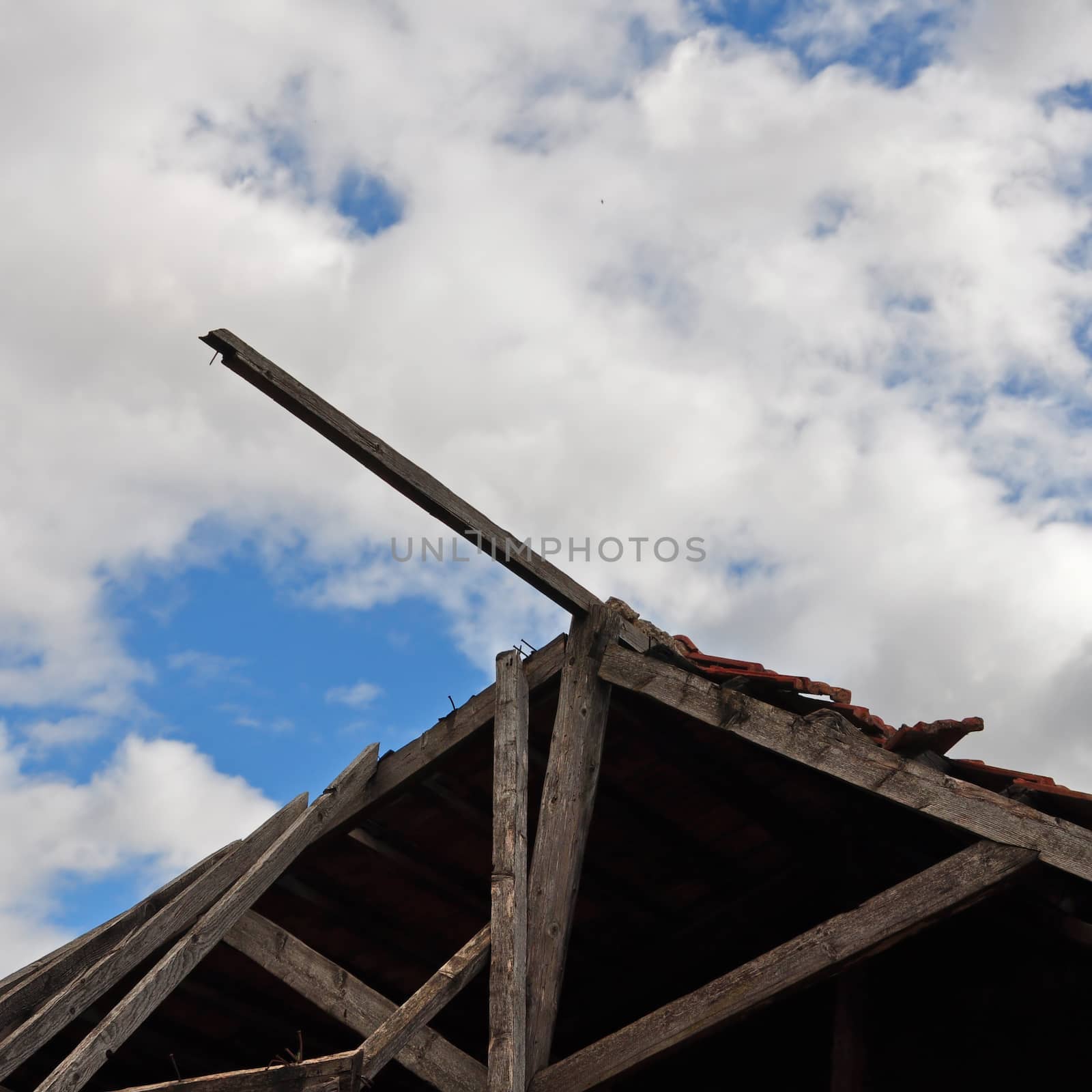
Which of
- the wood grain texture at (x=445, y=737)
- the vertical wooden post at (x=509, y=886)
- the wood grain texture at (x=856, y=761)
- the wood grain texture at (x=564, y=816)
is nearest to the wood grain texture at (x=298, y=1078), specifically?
the vertical wooden post at (x=509, y=886)

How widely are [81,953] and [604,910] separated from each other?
2.52 m

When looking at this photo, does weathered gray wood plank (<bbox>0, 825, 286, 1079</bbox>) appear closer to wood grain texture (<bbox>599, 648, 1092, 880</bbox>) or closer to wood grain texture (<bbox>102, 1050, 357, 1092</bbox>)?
wood grain texture (<bbox>102, 1050, 357, 1092</bbox>)

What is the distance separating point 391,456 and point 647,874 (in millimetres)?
2595

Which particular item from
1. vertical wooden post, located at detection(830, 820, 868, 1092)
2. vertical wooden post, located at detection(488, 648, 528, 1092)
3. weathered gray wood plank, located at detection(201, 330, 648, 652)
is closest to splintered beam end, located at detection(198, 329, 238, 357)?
weathered gray wood plank, located at detection(201, 330, 648, 652)

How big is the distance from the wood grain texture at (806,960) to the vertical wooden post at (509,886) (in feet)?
0.69

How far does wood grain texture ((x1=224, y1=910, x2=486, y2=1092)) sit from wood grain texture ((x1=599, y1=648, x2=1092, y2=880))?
150 centimetres

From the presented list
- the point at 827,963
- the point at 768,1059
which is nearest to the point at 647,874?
the point at 768,1059

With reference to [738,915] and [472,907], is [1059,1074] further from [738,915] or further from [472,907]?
[472,907]

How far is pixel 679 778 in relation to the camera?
5.06m

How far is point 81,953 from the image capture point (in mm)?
5184

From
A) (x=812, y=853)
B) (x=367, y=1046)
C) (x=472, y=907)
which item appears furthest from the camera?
(x=472, y=907)

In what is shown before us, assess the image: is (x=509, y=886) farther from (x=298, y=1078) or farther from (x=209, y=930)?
(x=209, y=930)

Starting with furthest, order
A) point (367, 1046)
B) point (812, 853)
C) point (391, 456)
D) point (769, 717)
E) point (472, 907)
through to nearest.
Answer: point (472, 907) → point (812, 853) → point (391, 456) → point (769, 717) → point (367, 1046)

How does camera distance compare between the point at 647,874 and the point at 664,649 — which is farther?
the point at 647,874
